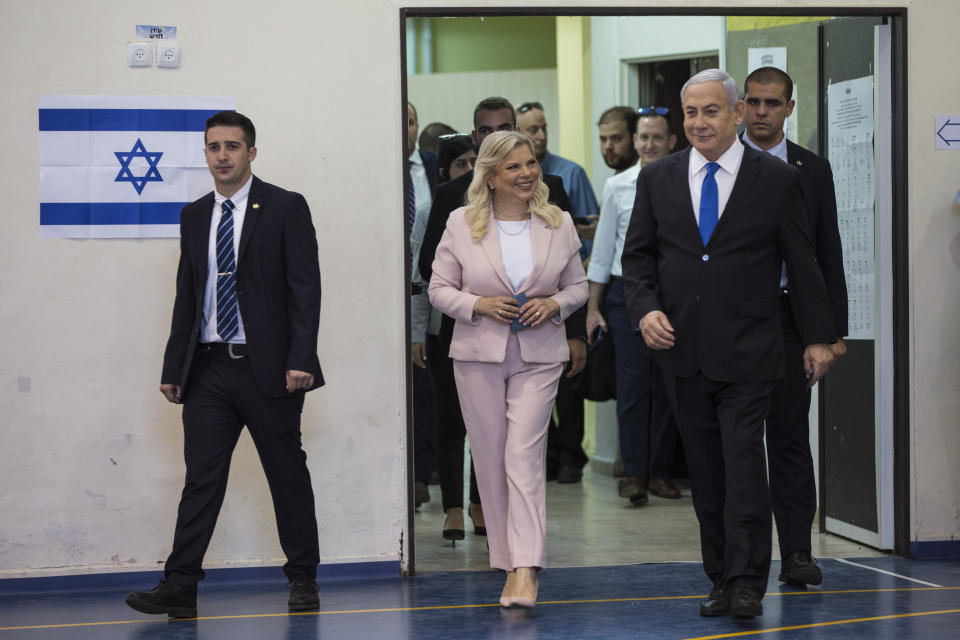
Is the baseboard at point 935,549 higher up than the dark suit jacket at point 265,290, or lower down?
lower down

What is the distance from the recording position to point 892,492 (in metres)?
5.61

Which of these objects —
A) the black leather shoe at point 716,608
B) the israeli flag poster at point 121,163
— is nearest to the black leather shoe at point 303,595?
the black leather shoe at point 716,608

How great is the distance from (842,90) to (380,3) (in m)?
2.20

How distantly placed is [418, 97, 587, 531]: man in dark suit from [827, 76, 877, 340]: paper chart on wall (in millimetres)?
1389

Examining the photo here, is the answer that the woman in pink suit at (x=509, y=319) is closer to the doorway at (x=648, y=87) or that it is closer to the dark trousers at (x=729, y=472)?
the dark trousers at (x=729, y=472)

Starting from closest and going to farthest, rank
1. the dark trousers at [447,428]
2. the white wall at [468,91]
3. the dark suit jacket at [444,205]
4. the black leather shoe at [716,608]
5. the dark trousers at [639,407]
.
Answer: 1. the black leather shoe at [716,608]
2. the dark suit jacket at [444,205]
3. the dark trousers at [447,428]
4. the dark trousers at [639,407]
5. the white wall at [468,91]

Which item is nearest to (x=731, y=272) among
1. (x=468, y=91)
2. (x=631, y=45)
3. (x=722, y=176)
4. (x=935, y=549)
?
(x=722, y=176)

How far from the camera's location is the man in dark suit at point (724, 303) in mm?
4328

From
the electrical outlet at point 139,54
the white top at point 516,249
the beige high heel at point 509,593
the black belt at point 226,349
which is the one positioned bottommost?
the beige high heel at point 509,593

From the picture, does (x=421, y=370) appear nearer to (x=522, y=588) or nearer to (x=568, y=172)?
(x=568, y=172)

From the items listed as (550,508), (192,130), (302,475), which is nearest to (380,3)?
(192,130)

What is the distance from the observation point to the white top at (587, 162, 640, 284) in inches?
278

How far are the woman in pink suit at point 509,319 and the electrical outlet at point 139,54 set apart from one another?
143cm

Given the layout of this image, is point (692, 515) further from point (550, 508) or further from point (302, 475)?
point (302, 475)
